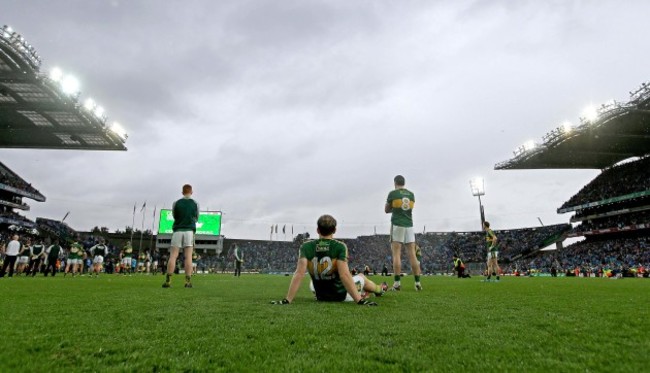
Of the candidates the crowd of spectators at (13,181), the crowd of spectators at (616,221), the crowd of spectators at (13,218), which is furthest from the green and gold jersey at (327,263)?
the crowd of spectators at (13,181)

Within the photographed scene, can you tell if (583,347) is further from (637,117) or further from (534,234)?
(534,234)

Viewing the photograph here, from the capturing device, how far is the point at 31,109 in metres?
32.5

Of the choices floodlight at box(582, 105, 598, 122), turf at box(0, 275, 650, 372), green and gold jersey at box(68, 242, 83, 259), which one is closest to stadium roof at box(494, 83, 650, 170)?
floodlight at box(582, 105, 598, 122)

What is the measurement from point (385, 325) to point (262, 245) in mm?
60496

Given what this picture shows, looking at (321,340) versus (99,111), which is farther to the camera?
(99,111)

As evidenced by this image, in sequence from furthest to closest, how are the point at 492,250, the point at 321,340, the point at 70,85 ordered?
the point at 70,85
the point at 492,250
the point at 321,340

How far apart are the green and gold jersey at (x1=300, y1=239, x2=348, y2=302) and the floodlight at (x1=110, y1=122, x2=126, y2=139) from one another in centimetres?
3814

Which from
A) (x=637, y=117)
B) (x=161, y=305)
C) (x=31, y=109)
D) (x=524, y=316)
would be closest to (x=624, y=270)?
(x=637, y=117)

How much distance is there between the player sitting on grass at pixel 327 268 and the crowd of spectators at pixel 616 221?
155 feet

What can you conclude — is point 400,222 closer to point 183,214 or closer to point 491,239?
point 183,214

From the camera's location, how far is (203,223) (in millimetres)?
45562

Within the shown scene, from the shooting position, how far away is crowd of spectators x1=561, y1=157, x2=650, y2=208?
39969 millimetres

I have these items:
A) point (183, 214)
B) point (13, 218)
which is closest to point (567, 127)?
point (183, 214)

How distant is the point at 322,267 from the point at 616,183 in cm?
5211
